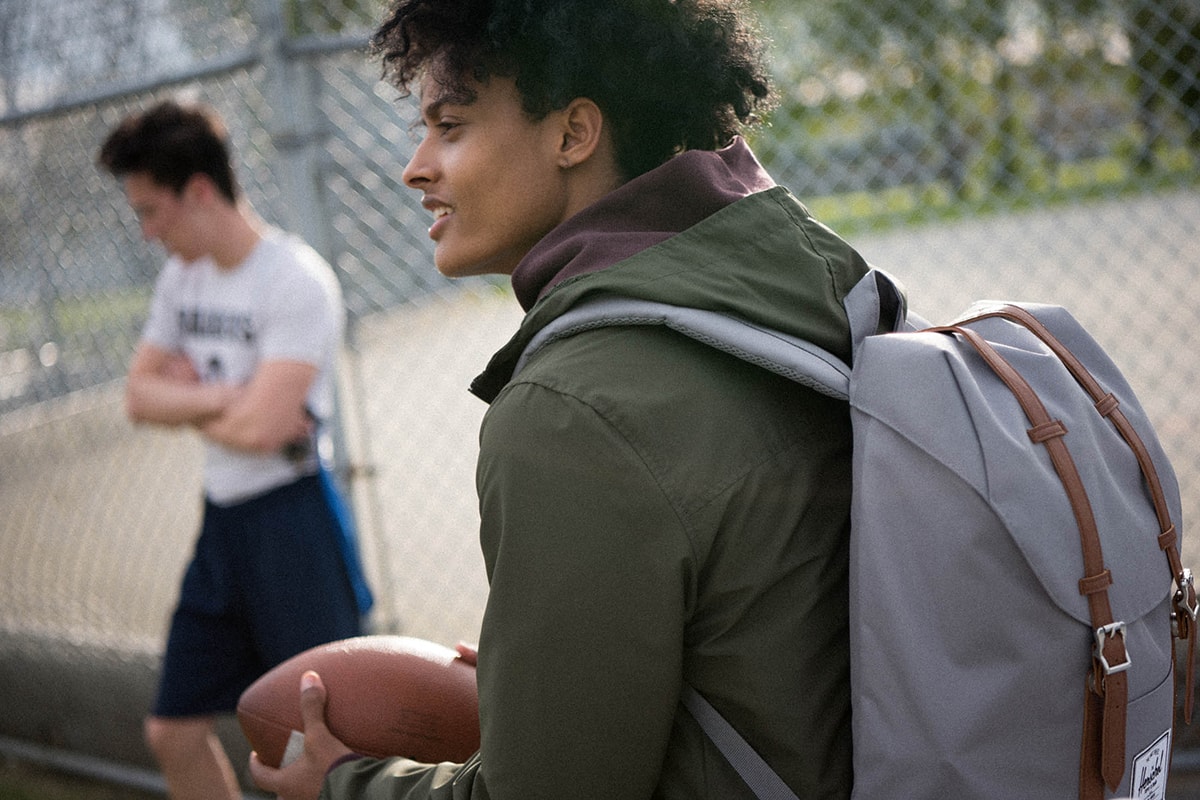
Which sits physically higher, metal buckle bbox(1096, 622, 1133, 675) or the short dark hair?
the short dark hair

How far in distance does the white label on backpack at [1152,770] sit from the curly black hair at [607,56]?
969 mm

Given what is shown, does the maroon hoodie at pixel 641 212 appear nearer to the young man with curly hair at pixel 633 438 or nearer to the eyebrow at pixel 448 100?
the young man with curly hair at pixel 633 438

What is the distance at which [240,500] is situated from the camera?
3049mm

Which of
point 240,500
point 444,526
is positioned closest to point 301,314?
point 240,500

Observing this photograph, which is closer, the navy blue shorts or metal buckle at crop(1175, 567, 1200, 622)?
metal buckle at crop(1175, 567, 1200, 622)

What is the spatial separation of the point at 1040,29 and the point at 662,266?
2.76 meters

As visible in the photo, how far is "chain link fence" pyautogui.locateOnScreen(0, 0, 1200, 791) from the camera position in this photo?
346 cm

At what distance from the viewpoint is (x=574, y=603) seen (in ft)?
3.87

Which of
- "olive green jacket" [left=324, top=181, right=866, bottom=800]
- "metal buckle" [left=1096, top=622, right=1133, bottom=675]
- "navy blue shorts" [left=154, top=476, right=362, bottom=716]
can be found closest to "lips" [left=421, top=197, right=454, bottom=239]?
"olive green jacket" [left=324, top=181, right=866, bottom=800]

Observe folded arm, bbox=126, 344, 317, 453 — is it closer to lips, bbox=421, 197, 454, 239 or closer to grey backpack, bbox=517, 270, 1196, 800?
lips, bbox=421, 197, 454, 239

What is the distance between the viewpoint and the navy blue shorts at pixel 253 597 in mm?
3008

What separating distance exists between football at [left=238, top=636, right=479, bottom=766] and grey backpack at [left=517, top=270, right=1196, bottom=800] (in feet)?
1.68

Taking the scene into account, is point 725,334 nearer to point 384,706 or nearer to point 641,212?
point 641,212

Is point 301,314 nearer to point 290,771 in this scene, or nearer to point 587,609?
point 290,771
